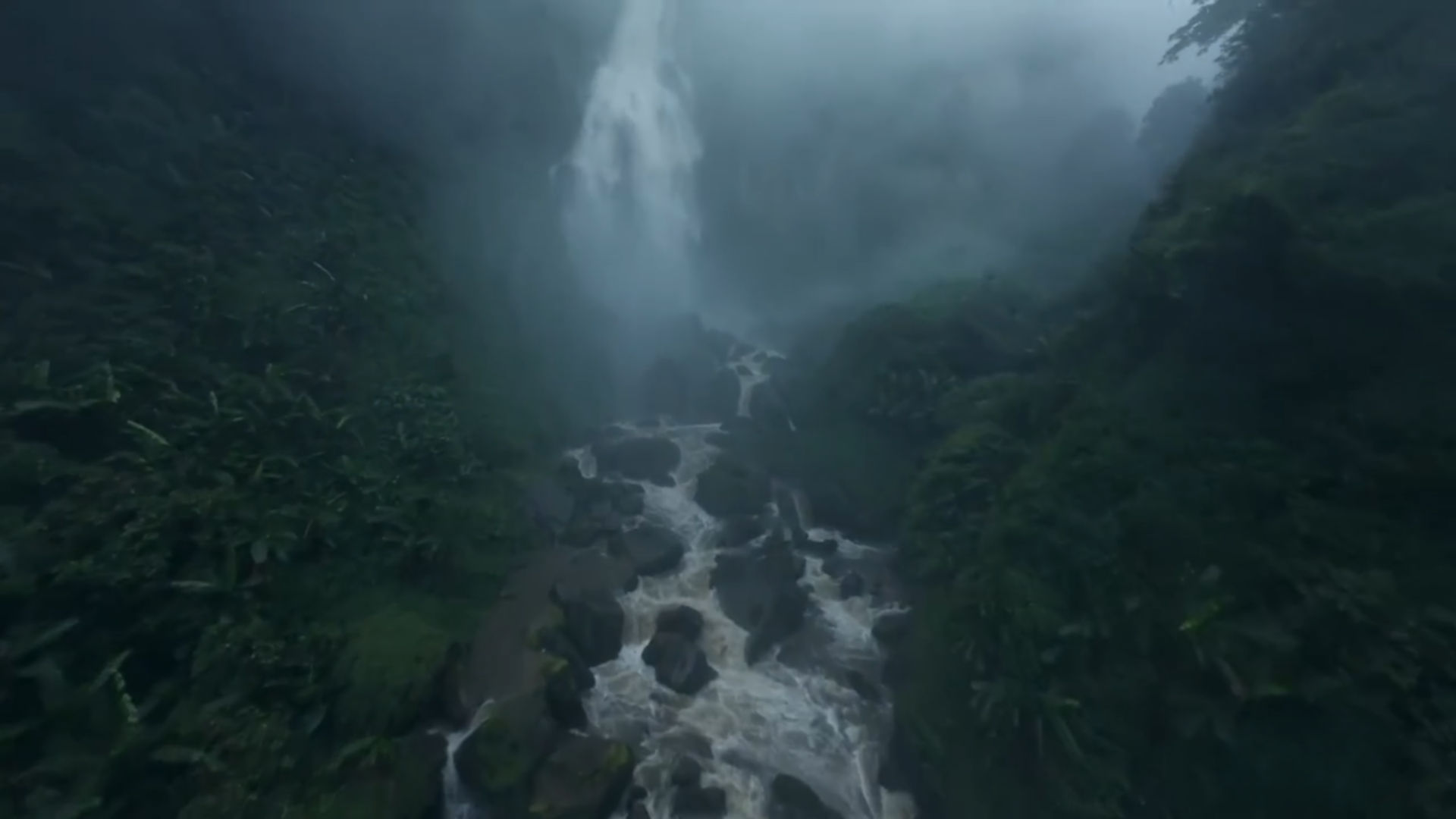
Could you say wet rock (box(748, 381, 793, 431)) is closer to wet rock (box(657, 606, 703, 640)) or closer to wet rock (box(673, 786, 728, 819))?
wet rock (box(657, 606, 703, 640))

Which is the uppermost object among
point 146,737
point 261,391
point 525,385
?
point 525,385

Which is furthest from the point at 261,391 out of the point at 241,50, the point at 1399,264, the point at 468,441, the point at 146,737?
the point at 1399,264

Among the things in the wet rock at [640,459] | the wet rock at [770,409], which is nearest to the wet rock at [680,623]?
the wet rock at [640,459]

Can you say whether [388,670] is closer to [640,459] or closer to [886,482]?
[640,459]

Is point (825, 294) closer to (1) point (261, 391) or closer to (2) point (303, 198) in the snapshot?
(2) point (303, 198)

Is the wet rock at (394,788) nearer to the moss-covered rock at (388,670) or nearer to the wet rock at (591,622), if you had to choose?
the moss-covered rock at (388,670)

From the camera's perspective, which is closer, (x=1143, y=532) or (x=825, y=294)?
(x=1143, y=532)

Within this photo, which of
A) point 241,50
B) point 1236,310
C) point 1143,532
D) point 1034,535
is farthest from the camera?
point 241,50
